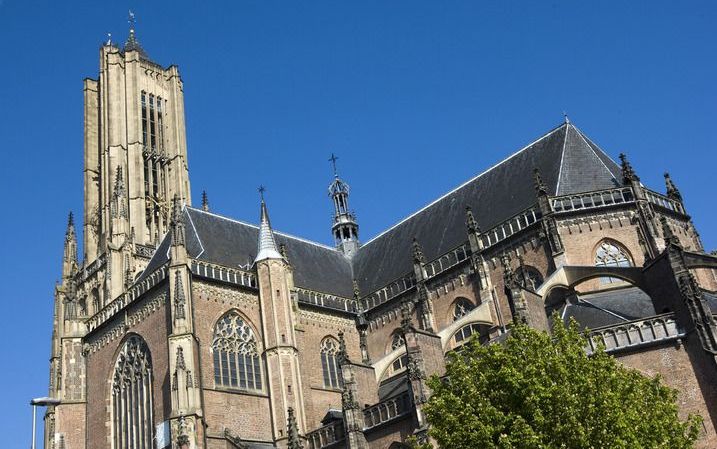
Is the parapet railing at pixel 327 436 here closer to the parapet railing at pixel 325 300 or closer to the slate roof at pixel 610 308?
the parapet railing at pixel 325 300

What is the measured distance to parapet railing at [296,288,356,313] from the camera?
3412 centimetres

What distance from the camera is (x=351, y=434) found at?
24.9m

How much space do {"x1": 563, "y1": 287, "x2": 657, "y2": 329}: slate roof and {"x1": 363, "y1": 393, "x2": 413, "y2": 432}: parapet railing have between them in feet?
18.8

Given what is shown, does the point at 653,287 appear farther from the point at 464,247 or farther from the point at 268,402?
the point at 268,402

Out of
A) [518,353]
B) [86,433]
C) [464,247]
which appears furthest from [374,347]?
[518,353]

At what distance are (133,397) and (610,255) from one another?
64.1 feet

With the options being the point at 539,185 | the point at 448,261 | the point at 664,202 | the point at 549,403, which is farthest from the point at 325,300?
the point at 549,403

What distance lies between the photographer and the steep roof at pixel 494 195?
31.4m

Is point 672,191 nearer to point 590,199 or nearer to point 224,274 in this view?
point 590,199

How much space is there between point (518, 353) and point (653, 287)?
8482mm

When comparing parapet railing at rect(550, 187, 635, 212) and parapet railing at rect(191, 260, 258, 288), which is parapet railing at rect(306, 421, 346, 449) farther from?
parapet railing at rect(550, 187, 635, 212)

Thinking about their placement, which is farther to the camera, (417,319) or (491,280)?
(417,319)

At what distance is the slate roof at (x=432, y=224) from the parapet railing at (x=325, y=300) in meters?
1.21

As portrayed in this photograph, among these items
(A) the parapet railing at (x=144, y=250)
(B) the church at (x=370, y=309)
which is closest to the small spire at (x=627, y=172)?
(B) the church at (x=370, y=309)
